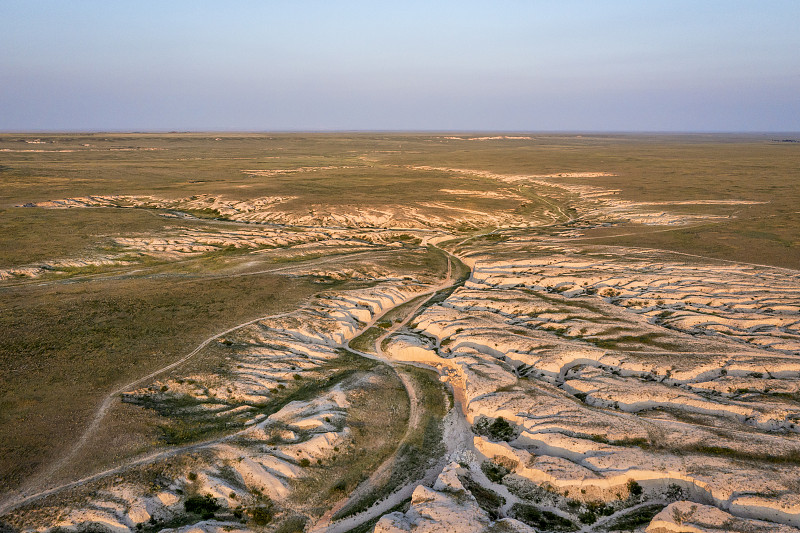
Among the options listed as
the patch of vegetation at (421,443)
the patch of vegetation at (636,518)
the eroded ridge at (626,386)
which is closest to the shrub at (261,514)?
the patch of vegetation at (421,443)

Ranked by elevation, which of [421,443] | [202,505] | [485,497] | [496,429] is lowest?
[485,497]

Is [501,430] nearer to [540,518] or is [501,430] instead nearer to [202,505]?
[540,518]

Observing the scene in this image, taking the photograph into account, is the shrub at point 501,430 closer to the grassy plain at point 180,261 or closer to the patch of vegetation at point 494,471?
the patch of vegetation at point 494,471

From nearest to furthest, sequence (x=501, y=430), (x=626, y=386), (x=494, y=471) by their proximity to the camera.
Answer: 1. (x=494, y=471)
2. (x=501, y=430)
3. (x=626, y=386)

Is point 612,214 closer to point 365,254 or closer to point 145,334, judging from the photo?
point 365,254

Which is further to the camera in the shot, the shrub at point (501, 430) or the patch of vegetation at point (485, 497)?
the shrub at point (501, 430)

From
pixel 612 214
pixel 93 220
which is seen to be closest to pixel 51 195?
pixel 93 220

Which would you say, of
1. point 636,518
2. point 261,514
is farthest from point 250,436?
point 636,518

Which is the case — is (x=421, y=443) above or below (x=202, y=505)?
below

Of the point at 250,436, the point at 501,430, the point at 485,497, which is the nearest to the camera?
the point at 485,497

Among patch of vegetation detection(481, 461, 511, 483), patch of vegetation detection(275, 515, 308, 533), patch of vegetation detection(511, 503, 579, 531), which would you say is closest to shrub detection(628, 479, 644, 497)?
patch of vegetation detection(511, 503, 579, 531)
